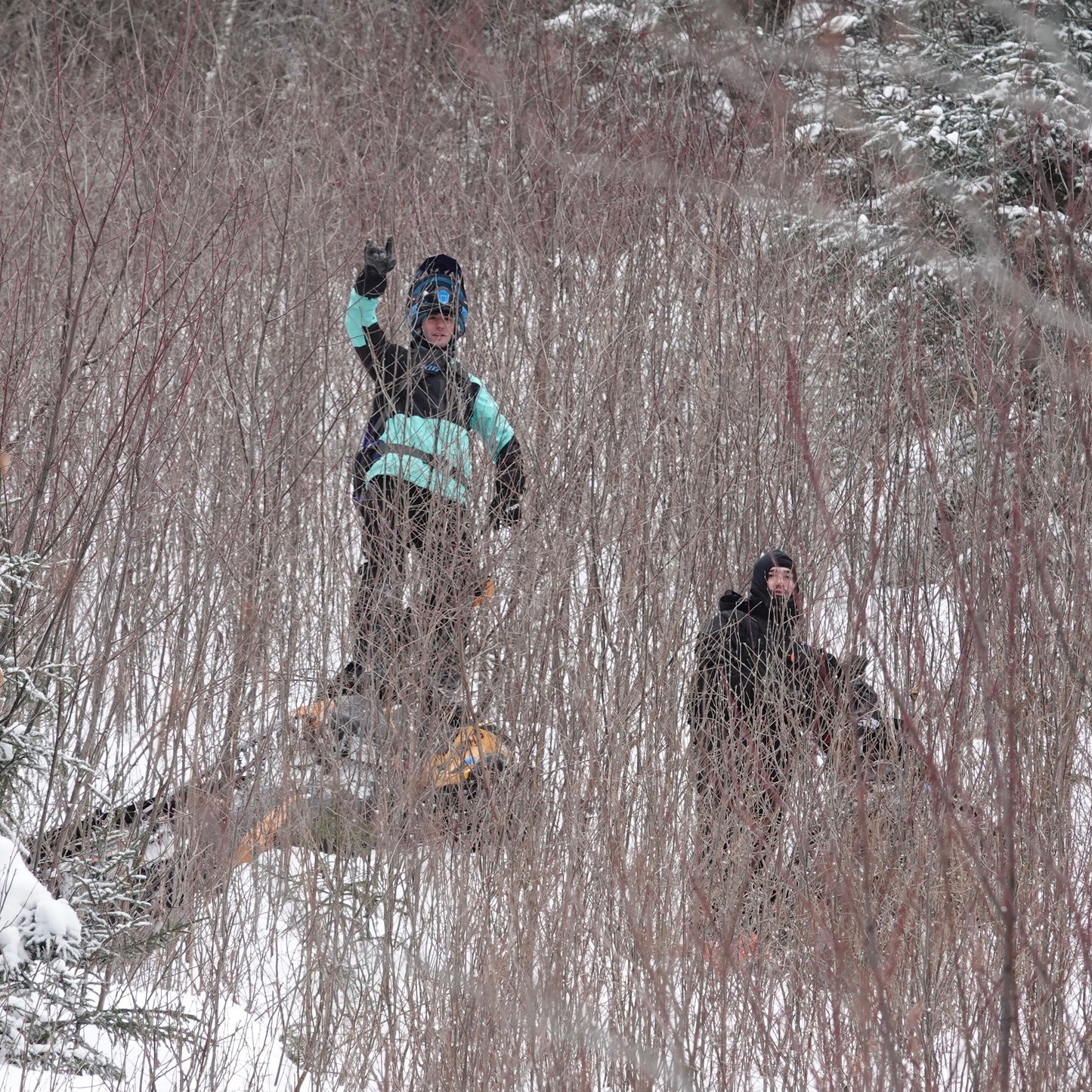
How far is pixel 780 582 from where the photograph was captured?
17.3 feet

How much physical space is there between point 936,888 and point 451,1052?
5.24 ft

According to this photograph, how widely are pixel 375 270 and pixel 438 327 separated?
0.37 metres

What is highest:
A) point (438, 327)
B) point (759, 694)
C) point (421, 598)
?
point (438, 327)

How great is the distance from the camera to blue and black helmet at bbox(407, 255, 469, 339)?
5.32 metres

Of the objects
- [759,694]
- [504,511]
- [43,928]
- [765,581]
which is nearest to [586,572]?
[504,511]

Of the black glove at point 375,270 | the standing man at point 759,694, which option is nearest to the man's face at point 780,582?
the standing man at point 759,694

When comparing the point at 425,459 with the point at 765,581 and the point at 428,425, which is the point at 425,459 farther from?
the point at 765,581

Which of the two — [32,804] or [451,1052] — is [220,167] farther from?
[451,1052]

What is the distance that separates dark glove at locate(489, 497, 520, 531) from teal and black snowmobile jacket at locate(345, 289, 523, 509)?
1 cm

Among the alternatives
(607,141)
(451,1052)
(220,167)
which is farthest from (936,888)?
(220,167)

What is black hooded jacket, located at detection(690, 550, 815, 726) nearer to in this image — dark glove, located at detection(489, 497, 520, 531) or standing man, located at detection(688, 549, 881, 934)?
standing man, located at detection(688, 549, 881, 934)

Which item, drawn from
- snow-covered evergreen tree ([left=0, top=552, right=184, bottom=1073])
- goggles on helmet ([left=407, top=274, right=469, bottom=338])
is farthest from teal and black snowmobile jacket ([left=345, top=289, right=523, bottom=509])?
snow-covered evergreen tree ([left=0, top=552, right=184, bottom=1073])

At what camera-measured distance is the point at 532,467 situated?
700 centimetres

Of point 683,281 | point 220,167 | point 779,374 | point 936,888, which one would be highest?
point 220,167
